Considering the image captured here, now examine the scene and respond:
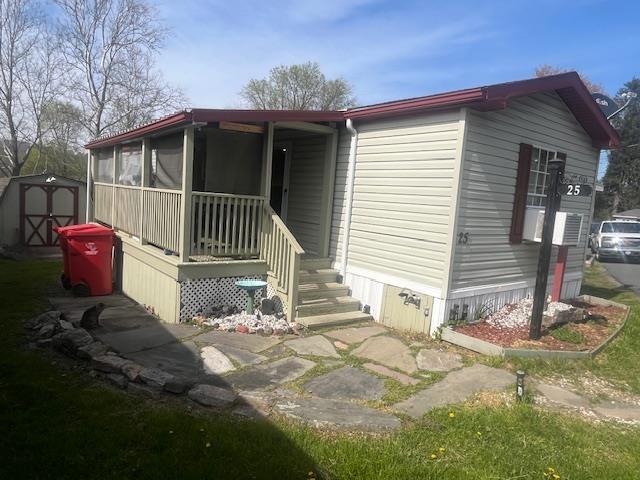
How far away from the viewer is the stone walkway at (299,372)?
3.92m

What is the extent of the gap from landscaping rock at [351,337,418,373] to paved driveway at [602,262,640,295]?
27.4 feet

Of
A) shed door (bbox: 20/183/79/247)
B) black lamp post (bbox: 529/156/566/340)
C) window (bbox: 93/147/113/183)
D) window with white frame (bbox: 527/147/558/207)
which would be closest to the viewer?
black lamp post (bbox: 529/156/566/340)

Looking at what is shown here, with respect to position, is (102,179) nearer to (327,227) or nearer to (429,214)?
(327,227)

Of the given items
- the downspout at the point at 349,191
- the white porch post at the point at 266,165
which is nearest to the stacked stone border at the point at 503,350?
the downspout at the point at 349,191

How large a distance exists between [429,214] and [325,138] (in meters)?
2.48

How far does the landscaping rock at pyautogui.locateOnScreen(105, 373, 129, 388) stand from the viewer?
4.06 m

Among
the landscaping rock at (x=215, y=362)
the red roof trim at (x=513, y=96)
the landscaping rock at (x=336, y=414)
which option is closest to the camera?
the landscaping rock at (x=336, y=414)

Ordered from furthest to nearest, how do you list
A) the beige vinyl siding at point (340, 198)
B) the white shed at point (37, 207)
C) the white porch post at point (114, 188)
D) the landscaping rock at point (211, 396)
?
the white shed at point (37, 207), the white porch post at point (114, 188), the beige vinyl siding at point (340, 198), the landscaping rock at point (211, 396)

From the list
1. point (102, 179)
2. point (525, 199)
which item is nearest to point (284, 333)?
point (525, 199)

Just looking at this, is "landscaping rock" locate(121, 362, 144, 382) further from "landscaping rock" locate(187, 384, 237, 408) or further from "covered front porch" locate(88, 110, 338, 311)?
"covered front porch" locate(88, 110, 338, 311)

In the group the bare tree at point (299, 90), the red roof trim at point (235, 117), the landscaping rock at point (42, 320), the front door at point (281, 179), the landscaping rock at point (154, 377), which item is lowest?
the landscaping rock at point (42, 320)

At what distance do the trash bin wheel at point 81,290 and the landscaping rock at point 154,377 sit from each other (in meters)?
4.46

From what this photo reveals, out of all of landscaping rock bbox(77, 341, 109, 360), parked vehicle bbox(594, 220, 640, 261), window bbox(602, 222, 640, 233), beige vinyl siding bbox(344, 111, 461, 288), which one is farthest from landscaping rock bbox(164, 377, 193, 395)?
window bbox(602, 222, 640, 233)

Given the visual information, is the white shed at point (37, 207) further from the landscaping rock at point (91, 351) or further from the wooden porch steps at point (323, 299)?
the landscaping rock at point (91, 351)
